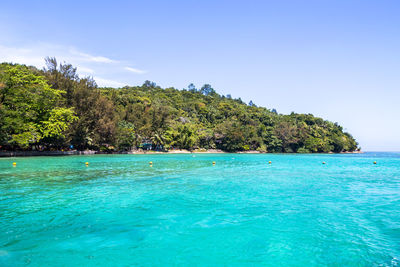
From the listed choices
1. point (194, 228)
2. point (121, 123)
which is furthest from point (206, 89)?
point (194, 228)

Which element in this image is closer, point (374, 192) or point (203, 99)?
point (374, 192)

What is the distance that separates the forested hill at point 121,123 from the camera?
36.8m

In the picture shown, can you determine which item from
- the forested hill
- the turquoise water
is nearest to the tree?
the forested hill

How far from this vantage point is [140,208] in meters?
9.30

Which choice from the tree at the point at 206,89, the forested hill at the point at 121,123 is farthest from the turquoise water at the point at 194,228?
the tree at the point at 206,89

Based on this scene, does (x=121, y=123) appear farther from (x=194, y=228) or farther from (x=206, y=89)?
(x=206, y=89)

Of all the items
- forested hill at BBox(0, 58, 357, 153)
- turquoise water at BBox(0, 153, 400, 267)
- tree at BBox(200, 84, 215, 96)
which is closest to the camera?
turquoise water at BBox(0, 153, 400, 267)

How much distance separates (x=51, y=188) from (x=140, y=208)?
6174 mm

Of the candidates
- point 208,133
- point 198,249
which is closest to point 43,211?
point 198,249

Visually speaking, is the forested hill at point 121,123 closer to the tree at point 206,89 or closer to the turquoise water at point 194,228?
the turquoise water at point 194,228

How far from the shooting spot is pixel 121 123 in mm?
63469

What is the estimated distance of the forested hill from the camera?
1447 inches

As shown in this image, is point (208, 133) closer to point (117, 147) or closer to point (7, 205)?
point (117, 147)

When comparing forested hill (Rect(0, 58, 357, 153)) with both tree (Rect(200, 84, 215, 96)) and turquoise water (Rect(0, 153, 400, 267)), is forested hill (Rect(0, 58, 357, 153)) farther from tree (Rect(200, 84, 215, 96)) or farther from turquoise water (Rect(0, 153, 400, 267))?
tree (Rect(200, 84, 215, 96))
